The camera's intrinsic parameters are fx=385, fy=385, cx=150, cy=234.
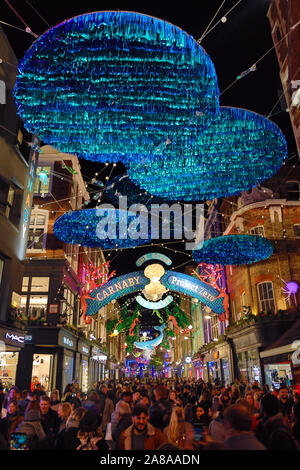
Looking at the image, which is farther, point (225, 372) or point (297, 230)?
point (225, 372)

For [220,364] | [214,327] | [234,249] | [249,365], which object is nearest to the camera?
[234,249]

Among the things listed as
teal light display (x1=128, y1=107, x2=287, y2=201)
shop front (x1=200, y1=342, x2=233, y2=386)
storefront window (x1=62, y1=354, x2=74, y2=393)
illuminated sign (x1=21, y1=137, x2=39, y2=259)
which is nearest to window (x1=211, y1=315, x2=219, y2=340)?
shop front (x1=200, y1=342, x2=233, y2=386)

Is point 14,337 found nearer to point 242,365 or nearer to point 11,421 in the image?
point 11,421

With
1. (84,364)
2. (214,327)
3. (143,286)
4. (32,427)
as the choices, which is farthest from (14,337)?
(214,327)

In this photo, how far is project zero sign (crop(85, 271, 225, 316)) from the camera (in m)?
21.8

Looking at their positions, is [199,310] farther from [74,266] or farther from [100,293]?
[100,293]

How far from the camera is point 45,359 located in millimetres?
26219

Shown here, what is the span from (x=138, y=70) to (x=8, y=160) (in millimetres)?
13312

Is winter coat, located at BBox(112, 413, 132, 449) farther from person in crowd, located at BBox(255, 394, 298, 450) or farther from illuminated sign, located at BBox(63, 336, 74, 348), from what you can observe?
illuminated sign, located at BBox(63, 336, 74, 348)

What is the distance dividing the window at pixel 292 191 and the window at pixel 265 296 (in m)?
6.89

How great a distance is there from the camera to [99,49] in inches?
245

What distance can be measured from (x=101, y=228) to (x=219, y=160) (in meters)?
6.50

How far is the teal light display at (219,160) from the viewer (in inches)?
344
